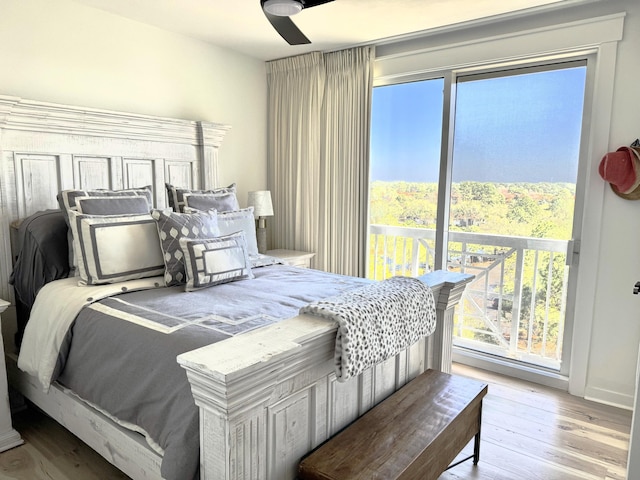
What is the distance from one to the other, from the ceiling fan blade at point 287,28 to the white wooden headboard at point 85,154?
1308 millimetres

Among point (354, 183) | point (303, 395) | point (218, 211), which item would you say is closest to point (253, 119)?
point (354, 183)

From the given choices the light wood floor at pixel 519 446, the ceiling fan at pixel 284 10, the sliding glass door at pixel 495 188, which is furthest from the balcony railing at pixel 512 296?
the ceiling fan at pixel 284 10

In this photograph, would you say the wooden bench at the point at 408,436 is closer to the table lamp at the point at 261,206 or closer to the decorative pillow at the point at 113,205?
the decorative pillow at the point at 113,205

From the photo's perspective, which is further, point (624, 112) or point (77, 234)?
point (624, 112)

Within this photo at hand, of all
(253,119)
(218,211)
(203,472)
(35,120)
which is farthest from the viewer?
(253,119)

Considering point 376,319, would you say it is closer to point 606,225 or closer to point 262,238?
point 606,225

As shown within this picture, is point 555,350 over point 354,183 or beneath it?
beneath

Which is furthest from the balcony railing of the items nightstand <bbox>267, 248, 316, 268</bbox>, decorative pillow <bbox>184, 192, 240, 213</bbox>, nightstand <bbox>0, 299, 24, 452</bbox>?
nightstand <bbox>0, 299, 24, 452</bbox>

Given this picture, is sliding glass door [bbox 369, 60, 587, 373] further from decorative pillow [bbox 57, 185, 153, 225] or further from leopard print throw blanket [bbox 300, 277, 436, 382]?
decorative pillow [bbox 57, 185, 153, 225]

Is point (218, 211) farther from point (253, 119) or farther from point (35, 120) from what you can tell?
point (253, 119)

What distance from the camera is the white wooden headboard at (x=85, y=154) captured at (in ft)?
8.15

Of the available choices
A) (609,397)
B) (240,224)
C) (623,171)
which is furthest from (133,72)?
(609,397)

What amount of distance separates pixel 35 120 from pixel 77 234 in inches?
32.5

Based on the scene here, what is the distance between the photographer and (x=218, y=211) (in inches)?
114
